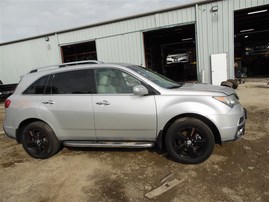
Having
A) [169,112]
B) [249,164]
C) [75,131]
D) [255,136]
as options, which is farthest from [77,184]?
[255,136]

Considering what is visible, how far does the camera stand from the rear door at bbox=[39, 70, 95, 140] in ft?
14.3

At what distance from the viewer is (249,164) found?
3902 millimetres

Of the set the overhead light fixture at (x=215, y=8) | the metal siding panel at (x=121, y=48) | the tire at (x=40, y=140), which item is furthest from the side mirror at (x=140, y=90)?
the metal siding panel at (x=121, y=48)

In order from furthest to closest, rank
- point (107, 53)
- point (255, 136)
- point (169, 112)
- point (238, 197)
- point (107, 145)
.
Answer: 1. point (107, 53)
2. point (255, 136)
3. point (107, 145)
4. point (169, 112)
5. point (238, 197)

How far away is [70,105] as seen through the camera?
441 cm

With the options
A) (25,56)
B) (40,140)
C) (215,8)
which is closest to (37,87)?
(40,140)

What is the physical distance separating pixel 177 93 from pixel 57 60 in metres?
14.7

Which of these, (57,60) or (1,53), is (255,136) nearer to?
(57,60)

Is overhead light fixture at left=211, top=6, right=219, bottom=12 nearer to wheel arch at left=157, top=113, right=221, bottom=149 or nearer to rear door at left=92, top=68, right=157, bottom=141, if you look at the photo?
rear door at left=92, top=68, right=157, bottom=141

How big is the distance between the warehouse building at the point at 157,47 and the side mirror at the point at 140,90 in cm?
967

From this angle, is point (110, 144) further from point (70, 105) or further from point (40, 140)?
point (40, 140)

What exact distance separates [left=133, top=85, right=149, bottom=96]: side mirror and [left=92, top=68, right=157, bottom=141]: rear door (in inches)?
4.2

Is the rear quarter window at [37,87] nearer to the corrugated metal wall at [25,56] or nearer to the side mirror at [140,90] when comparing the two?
the side mirror at [140,90]

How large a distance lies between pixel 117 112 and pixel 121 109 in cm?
9
